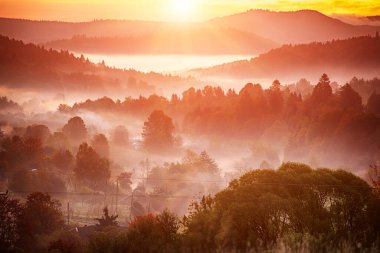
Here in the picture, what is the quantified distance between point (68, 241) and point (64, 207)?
1749 inches

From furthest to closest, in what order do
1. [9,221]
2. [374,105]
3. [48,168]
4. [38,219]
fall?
[374,105], [48,168], [38,219], [9,221]

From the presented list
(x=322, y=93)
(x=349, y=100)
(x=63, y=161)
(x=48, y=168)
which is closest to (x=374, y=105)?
(x=349, y=100)

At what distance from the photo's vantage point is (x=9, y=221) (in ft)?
225

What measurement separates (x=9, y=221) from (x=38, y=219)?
571 cm

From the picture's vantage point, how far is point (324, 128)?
548 ft

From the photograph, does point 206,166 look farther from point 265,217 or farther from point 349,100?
point 265,217

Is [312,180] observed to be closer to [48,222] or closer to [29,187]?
[48,222]

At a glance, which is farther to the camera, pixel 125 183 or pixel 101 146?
pixel 101 146

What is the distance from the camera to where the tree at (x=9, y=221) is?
63281 millimetres

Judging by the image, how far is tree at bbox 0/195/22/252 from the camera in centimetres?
6328

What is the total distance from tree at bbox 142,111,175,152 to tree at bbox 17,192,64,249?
94824 millimetres

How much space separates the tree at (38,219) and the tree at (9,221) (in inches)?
30.1

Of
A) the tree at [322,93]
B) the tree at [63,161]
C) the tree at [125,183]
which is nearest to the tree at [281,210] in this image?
the tree at [125,183]

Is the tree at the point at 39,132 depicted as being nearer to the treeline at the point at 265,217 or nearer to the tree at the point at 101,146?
the tree at the point at 101,146
